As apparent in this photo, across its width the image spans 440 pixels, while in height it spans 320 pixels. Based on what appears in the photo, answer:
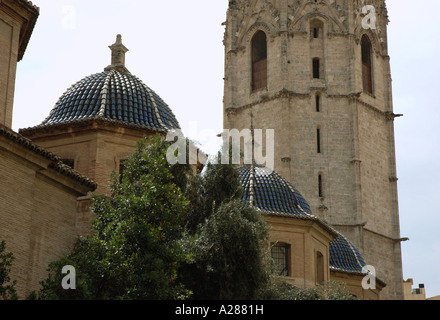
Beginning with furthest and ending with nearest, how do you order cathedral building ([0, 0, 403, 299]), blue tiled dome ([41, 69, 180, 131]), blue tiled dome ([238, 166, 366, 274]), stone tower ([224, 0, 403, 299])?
stone tower ([224, 0, 403, 299]), cathedral building ([0, 0, 403, 299]), blue tiled dome ([238, 166, 366, 274]), blue tiled dome ([41, 69, 180, 131])

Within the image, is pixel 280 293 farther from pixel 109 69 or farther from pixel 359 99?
pixel 359 99

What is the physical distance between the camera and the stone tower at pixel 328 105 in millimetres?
55562

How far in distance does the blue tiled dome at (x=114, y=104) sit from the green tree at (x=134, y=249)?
8111 millimetres

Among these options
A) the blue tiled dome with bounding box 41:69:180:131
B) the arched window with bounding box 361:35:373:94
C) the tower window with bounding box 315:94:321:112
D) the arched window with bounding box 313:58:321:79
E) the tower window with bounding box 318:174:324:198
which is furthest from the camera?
the arched window with bounding box 361:35:373:94

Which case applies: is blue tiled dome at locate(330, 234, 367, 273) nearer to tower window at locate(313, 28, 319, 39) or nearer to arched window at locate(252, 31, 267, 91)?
arched window at locate(252, 31, 267, 91)

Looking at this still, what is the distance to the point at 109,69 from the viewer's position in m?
32.0

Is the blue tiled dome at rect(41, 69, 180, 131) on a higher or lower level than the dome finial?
A: lower

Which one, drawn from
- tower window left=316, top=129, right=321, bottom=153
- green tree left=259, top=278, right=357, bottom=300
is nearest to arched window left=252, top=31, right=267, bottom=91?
tower window left=316, top=129, right=321, bottom=153

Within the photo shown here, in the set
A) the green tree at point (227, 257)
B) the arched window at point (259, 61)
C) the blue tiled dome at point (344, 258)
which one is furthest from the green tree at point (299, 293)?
the arched window at point (259, 61)

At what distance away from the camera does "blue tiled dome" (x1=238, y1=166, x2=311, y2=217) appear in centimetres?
3094

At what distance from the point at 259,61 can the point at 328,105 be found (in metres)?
5.71

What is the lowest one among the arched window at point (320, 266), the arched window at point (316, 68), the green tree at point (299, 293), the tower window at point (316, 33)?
the green tree at point (299, 293)

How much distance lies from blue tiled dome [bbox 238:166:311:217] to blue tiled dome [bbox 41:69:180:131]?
3448mm

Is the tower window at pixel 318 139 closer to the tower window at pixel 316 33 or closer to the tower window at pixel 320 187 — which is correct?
the tower window at pixel 320 187
